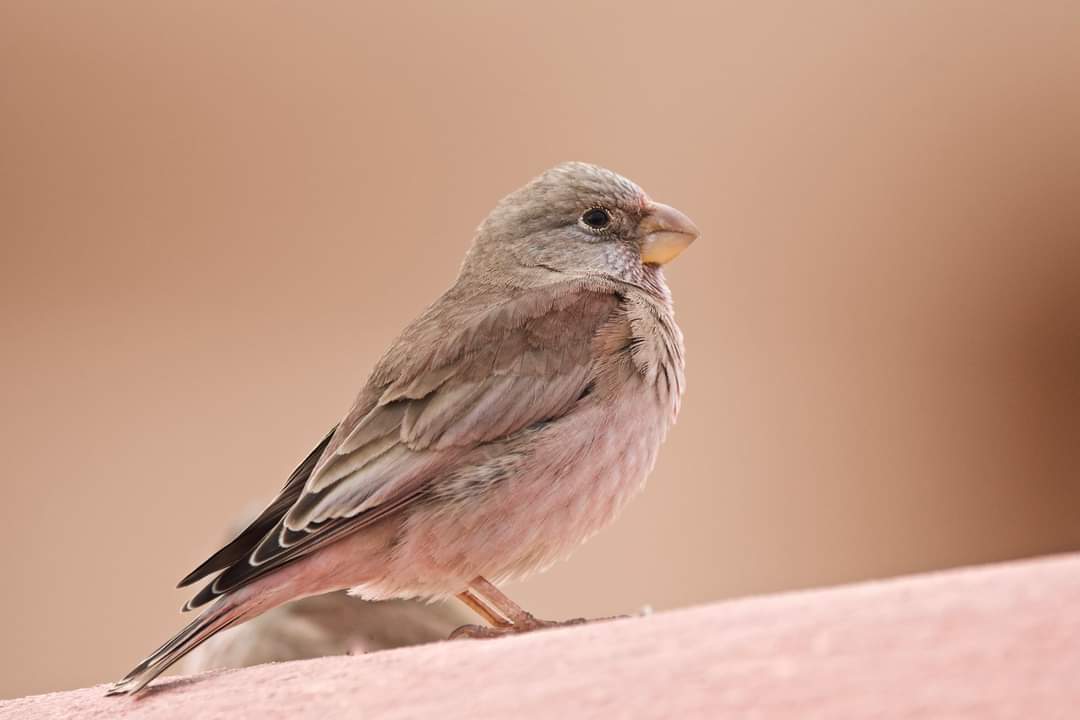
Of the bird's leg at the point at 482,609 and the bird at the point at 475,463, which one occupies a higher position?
the bird at the point at 475,463

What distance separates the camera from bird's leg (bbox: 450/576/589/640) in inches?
90.8

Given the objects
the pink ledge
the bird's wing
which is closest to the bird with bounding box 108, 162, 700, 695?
the bird's wing

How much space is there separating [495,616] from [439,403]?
0.50 metres

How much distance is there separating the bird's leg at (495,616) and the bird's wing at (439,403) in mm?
268

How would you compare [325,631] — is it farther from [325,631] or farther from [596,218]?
[596,218]

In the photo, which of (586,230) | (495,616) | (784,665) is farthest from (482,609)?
(784,665)

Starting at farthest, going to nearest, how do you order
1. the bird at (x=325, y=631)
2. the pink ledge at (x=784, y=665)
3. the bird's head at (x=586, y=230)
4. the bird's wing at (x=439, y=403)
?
the bird at (x=325, y=631) < the bird's head at (x=586, y=230) < the bird's wing at (x=439, y=403) < the pink ledge at (x=784, y=665)

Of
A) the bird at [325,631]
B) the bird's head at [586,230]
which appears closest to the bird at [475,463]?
the bird's head at [586,230]

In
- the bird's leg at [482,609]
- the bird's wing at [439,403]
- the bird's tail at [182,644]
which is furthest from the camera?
the bird's leg at [482,609]

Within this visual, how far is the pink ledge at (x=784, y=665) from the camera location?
1.21m

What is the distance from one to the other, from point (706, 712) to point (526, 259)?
175 centimetres

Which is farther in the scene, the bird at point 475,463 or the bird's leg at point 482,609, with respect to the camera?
the bird's leg at point 482,609

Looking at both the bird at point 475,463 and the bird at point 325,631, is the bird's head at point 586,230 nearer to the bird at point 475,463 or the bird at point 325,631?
the bird at point 475,463

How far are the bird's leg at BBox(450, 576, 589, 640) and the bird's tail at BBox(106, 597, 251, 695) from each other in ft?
1.29
